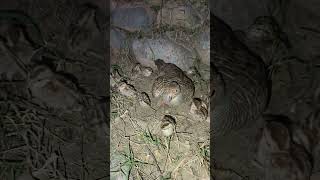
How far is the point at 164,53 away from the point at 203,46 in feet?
0.53

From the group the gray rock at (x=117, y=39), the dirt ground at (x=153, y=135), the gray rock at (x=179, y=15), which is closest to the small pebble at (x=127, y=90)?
the dirt ground at (x=153, y=135)

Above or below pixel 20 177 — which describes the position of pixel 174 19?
above

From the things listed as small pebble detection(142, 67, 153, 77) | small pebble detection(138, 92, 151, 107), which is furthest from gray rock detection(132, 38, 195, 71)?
small pebble detection(138, 92, 151, 107)

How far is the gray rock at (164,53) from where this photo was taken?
1.73 m

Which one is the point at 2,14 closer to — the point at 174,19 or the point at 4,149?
the point at 4,149

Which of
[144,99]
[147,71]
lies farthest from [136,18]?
[144,99]

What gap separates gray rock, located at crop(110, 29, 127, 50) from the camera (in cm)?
176

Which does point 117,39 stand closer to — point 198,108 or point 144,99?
point 144,99

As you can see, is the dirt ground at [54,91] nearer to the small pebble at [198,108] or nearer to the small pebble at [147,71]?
the small pebble at [147,71]

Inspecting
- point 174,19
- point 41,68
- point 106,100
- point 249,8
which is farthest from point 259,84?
point 41,68

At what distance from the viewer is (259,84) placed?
1716 millimetres

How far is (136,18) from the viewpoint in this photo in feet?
5.72

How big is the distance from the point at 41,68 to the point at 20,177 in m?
0.46

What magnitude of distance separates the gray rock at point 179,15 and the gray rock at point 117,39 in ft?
0.61
